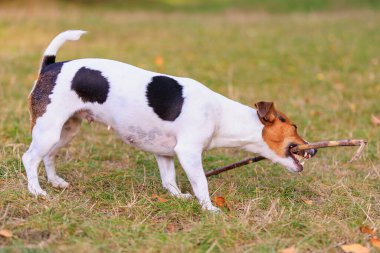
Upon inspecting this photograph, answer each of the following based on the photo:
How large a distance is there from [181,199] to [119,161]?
1.46m

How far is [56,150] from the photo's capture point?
5266 millimetres

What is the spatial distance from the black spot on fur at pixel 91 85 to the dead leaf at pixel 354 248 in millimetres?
2121

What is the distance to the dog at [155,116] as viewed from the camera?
4.72 meters

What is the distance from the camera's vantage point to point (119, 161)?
603cm

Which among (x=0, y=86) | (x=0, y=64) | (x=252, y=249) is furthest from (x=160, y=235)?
(x=0, y=64)

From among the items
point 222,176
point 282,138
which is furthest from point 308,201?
point 222,176

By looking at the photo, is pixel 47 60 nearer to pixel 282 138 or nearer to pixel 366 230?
pixel 282 138

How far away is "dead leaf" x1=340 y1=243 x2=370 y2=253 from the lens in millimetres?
3873

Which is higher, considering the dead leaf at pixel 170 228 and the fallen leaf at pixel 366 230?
the fallen leaf at pixel 366 230

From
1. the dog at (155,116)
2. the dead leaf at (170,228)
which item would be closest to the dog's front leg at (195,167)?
the dog at (155,116)

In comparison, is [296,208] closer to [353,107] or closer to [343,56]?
[353,107]

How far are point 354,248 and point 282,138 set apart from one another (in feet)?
3.96

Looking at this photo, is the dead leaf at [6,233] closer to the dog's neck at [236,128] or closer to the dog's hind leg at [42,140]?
the dog's hind leg at [42,140]

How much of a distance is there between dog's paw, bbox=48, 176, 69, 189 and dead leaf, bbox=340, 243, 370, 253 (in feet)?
7.75
